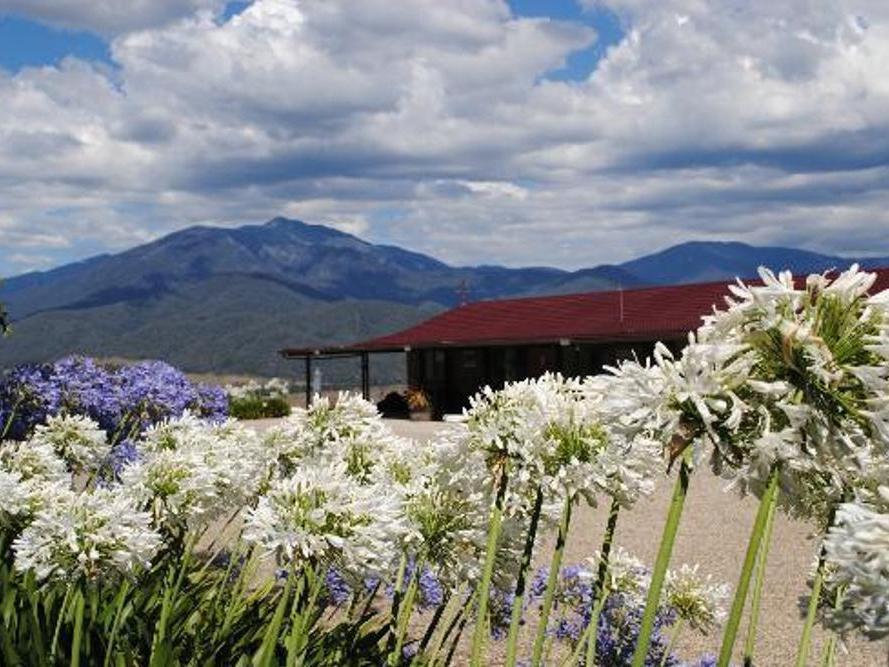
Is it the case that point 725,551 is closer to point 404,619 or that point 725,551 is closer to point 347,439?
point 347,439

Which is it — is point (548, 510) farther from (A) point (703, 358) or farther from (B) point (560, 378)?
(A) point (703, 358)

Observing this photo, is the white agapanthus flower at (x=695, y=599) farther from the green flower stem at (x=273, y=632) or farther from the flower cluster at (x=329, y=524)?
the green flower stem at (x=273, y=632)

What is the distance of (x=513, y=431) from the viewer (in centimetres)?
373

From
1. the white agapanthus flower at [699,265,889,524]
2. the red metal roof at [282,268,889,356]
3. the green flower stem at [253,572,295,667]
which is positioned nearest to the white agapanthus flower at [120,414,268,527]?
the green flower stem at [253,572,295,667]

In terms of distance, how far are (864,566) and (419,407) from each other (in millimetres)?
38952

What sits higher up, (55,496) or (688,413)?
(688,413)

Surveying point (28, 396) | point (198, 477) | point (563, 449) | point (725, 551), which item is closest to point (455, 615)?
point (198, 477)

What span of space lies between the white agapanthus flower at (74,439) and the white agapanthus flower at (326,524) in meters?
3.85

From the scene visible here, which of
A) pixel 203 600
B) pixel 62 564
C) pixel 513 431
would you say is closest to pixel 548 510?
pixel 513 431

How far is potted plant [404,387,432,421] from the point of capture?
40.7 metres

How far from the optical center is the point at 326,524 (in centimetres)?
378

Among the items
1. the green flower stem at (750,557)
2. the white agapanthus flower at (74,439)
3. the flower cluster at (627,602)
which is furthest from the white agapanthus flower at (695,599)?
the white agapanthus flower at (74,439)

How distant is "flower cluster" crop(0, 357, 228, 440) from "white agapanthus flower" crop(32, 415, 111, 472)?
2957mm

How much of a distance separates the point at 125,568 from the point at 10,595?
1.43m
